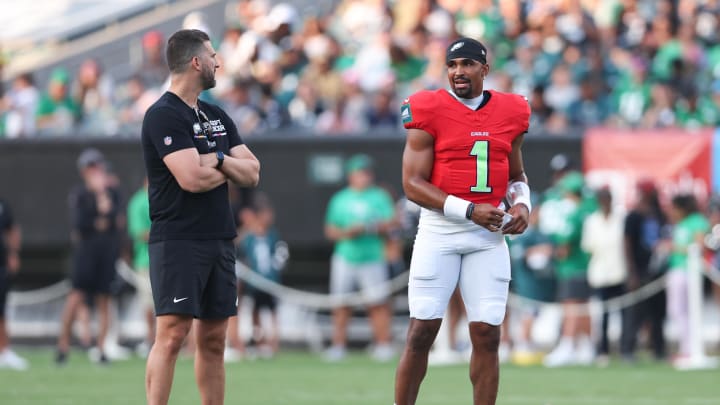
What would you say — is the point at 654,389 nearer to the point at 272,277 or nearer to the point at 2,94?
the point at 272,277

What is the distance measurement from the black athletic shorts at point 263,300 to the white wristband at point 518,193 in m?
9.01

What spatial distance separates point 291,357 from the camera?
1709cm

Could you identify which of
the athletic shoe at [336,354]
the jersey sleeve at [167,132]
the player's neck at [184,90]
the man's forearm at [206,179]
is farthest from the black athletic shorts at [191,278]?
the athletic shoe at [336,354]

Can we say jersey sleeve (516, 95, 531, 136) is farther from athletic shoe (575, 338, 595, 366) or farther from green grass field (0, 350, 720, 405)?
athletic shoe (575, 338, 595, 366)

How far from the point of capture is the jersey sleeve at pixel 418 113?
8344 mm

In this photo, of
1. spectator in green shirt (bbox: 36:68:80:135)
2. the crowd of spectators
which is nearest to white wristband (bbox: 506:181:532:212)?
the crowd of spectators

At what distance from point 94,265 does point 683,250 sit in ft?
22.0

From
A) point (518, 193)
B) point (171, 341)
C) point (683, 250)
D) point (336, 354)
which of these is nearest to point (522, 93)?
point (683, 250)

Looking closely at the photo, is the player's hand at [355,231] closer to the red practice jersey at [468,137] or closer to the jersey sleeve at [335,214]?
the jersey sleeve at [335,214]

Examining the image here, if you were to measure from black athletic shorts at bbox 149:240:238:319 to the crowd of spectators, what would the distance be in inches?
383

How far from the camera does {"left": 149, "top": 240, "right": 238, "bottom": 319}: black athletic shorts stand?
7.93 m

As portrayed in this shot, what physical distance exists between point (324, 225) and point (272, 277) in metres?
1.01

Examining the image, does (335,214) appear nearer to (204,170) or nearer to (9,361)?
(9,361)

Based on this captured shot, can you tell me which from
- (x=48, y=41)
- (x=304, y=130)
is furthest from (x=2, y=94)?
(x=304, y=130)
